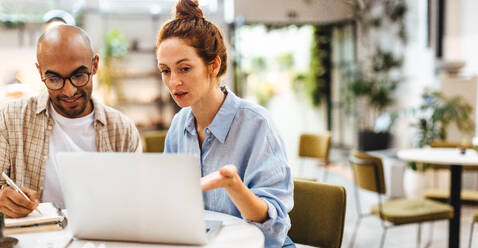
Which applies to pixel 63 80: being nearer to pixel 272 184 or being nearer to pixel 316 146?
pixel 272 184

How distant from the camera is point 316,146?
4172 mm

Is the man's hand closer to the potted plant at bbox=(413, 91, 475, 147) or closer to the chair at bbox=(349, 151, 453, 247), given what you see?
the chair at bbox=(349, 151, 453, 247)

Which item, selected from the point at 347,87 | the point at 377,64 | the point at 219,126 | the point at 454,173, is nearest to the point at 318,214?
the point at 219,126

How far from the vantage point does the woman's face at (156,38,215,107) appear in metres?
1.35

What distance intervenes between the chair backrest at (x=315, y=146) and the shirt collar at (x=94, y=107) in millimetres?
2550

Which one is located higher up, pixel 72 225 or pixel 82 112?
pixel 82 112

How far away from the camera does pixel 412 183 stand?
16.3ft

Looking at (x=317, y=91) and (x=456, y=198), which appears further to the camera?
(x=317, y=91)

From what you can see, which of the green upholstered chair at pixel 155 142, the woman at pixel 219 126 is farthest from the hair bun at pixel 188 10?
the green upholstered chair at pixel 155 142

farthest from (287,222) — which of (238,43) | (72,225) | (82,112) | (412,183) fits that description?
(238,43)

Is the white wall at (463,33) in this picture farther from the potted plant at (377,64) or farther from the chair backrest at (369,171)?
the chair backrest at (369,171)

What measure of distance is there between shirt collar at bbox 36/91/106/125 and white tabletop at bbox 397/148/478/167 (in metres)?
2.18

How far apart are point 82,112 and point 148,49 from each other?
6672 mm

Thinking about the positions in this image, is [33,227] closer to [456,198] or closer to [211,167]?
[211,167]
